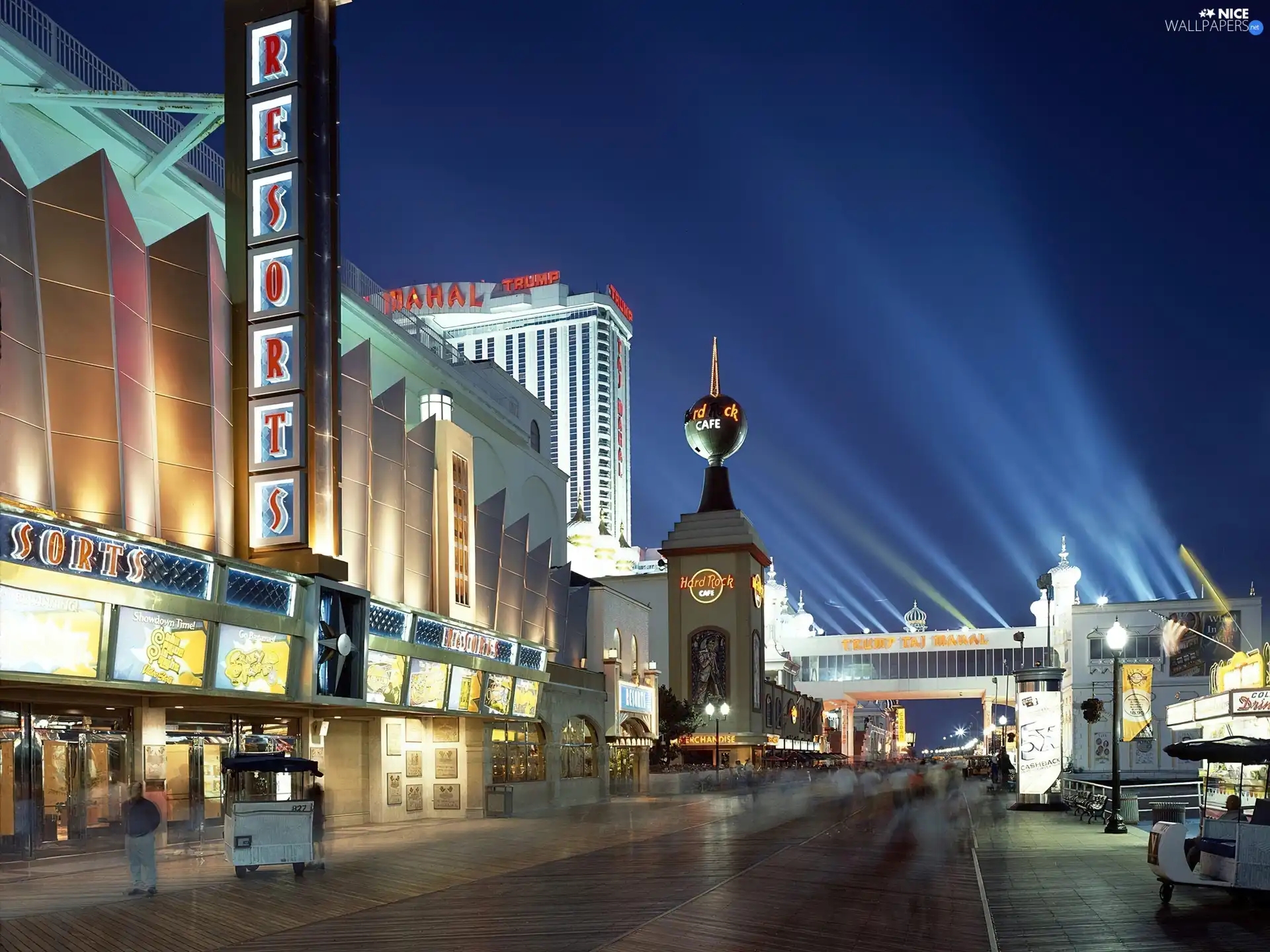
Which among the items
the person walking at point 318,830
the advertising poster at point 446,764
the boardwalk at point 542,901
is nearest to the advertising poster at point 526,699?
the advertising poster at point 446,764

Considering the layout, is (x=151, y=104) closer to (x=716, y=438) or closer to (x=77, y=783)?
(x=77, y=783)

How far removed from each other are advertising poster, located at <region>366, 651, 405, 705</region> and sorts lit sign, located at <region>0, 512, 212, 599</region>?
27.6 ft

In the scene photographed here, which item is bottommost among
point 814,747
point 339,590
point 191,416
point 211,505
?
point 814,747

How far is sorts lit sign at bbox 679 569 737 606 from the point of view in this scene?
332ft

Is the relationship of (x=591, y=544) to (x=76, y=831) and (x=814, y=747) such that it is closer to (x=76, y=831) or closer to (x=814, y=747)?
(x=814, y=747)

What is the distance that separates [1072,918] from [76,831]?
60.1 feet

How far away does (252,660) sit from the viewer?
84.3 ft

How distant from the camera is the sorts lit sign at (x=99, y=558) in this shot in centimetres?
1917

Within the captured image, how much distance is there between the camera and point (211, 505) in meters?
25.7

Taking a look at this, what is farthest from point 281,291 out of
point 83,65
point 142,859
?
point 142,859

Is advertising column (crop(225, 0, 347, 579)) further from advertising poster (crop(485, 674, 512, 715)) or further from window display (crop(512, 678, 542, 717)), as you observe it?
window display (crop(512, 678, 542, 717))

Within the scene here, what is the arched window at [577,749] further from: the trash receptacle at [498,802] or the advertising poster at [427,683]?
the advertising poster at [427,683]

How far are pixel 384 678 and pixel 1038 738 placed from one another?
64.9 ft

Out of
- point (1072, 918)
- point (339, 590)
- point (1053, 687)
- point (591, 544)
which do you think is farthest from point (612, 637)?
point (591, 544)
